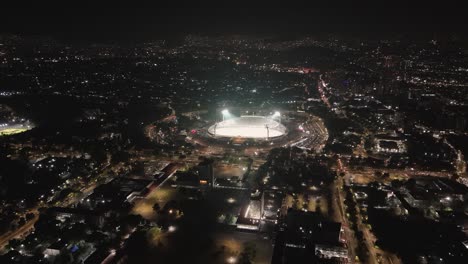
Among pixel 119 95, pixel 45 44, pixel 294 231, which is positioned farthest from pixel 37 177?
pixel 45 44

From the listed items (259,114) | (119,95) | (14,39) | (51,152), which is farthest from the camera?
(14,39)

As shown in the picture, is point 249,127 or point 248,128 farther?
point 249,127

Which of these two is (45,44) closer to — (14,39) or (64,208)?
(14,39)

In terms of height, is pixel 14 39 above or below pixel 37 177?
above

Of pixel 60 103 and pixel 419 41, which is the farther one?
pixel 419 41

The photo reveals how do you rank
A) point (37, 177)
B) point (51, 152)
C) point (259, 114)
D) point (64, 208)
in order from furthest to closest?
point (259, 114) → point (51, 152) → point (37, 177) → point (64, 208)
